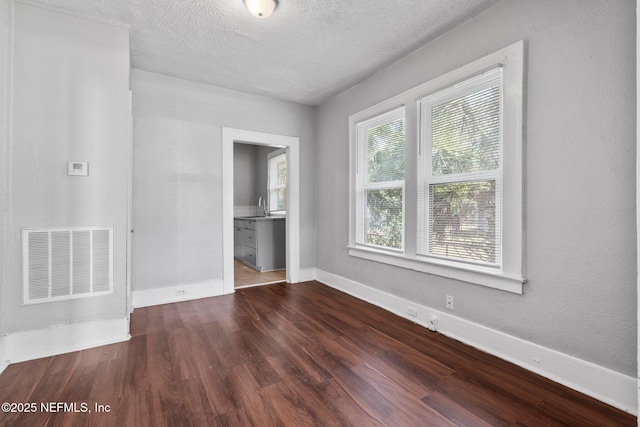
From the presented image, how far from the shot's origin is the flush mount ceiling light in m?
2.09

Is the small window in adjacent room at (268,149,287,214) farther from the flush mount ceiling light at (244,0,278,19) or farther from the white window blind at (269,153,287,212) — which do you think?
the flush mount ceiling light at (244,0,278,19)

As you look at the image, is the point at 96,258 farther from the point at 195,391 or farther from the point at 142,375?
the point at 195,391

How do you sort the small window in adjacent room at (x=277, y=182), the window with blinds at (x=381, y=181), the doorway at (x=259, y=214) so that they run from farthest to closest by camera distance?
the small window in adjacent room at (x=277, y=182), the doorway at (x=259, y=214), the window with blinds at (x=381, y=181)

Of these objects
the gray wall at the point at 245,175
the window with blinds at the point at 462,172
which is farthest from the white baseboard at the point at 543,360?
the gray wall at the point at 245,175

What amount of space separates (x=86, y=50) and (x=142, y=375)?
252cm

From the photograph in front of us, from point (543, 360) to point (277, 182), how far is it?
16.7ft

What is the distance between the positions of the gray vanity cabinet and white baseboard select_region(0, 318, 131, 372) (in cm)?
259

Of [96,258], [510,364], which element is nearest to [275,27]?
[96,258]

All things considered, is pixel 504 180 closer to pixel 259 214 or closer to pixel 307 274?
pixel 307 274

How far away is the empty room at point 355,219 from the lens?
1.66 m

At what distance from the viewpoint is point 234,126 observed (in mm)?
3799

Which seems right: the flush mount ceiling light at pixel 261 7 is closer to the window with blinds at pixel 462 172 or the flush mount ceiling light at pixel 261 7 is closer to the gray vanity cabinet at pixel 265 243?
the window with blinds at pixel 462 172

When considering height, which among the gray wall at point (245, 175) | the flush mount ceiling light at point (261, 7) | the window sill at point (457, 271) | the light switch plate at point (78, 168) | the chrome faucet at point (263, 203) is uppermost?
the flush mount ceiling light at point (261, 7)

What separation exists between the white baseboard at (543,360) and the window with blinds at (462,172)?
0.53 m
